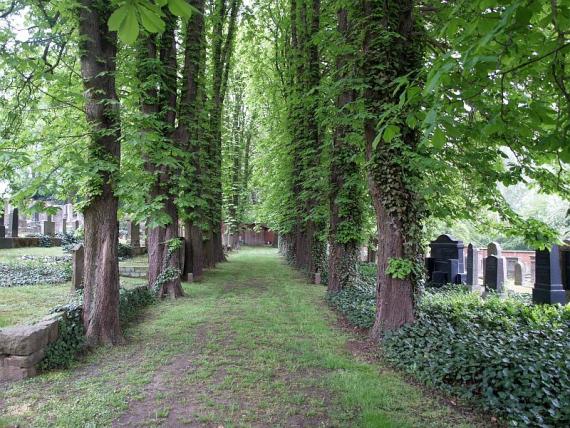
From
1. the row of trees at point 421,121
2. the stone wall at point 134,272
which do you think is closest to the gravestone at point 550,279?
the row of trees at point 421,121

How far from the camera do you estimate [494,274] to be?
12633 mm

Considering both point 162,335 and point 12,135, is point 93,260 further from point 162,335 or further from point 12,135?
point 12,135

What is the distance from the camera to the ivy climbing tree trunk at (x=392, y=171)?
22.3 ft

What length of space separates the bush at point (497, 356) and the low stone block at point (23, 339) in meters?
4.92

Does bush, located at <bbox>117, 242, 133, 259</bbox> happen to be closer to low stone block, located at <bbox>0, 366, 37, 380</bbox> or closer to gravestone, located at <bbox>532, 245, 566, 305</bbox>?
low stone block, located at <bbox>0, 366, 37, 380</bbox>

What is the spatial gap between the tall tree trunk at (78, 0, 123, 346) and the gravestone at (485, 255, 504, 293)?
1096 cm

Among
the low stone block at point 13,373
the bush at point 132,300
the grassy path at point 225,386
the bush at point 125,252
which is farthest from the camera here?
the bush at point 125,252

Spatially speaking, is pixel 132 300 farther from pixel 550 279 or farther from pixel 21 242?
pixel 21 242

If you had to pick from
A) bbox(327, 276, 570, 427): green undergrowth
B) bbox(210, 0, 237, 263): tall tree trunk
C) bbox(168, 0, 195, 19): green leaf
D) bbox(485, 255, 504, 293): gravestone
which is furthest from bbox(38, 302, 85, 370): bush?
bbox(210, 0, 237, 263): tall tree trunk

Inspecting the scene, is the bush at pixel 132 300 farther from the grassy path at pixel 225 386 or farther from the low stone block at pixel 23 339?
the low stone block at pixel 23 339

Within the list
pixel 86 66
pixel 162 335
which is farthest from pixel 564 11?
pixel 162 335

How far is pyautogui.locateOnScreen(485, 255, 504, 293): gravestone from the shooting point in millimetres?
12461

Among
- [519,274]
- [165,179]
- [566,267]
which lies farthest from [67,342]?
[519,274]

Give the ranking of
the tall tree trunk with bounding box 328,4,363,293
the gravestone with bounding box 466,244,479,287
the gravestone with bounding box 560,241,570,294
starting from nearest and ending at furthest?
the gravestone with bounding box 560,241,570,294
the tall tree trunk with bounding box 328,4,363,293
the gravestone with bounding box 466,244,479,287
